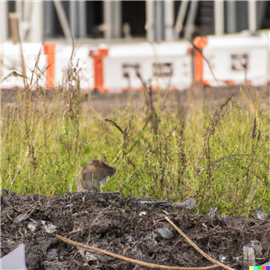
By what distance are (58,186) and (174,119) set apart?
0.72m

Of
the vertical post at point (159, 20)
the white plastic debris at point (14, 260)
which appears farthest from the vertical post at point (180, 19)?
the white plastic debris at point (14, 260)

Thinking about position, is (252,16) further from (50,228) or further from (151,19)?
(50,228)

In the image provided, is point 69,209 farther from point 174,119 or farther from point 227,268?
point 174,119

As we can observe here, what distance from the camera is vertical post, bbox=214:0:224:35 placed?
7.17 meters

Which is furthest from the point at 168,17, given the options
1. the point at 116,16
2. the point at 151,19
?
the point at 116,16

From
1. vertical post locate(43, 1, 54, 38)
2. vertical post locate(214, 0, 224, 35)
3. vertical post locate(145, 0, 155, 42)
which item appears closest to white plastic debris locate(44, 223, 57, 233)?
vertical post locate(145, 0, 155, 42)

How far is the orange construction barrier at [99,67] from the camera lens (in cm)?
647

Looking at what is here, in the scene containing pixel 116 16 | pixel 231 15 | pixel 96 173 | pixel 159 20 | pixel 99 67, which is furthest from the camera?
pixel 116 16

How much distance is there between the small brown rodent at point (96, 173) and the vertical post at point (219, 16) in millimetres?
6262

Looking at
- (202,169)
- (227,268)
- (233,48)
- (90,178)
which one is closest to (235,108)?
(202,169)

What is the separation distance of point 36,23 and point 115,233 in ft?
19.4

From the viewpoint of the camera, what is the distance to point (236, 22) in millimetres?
7719

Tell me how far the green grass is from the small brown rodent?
0.15ft

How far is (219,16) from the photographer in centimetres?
729
